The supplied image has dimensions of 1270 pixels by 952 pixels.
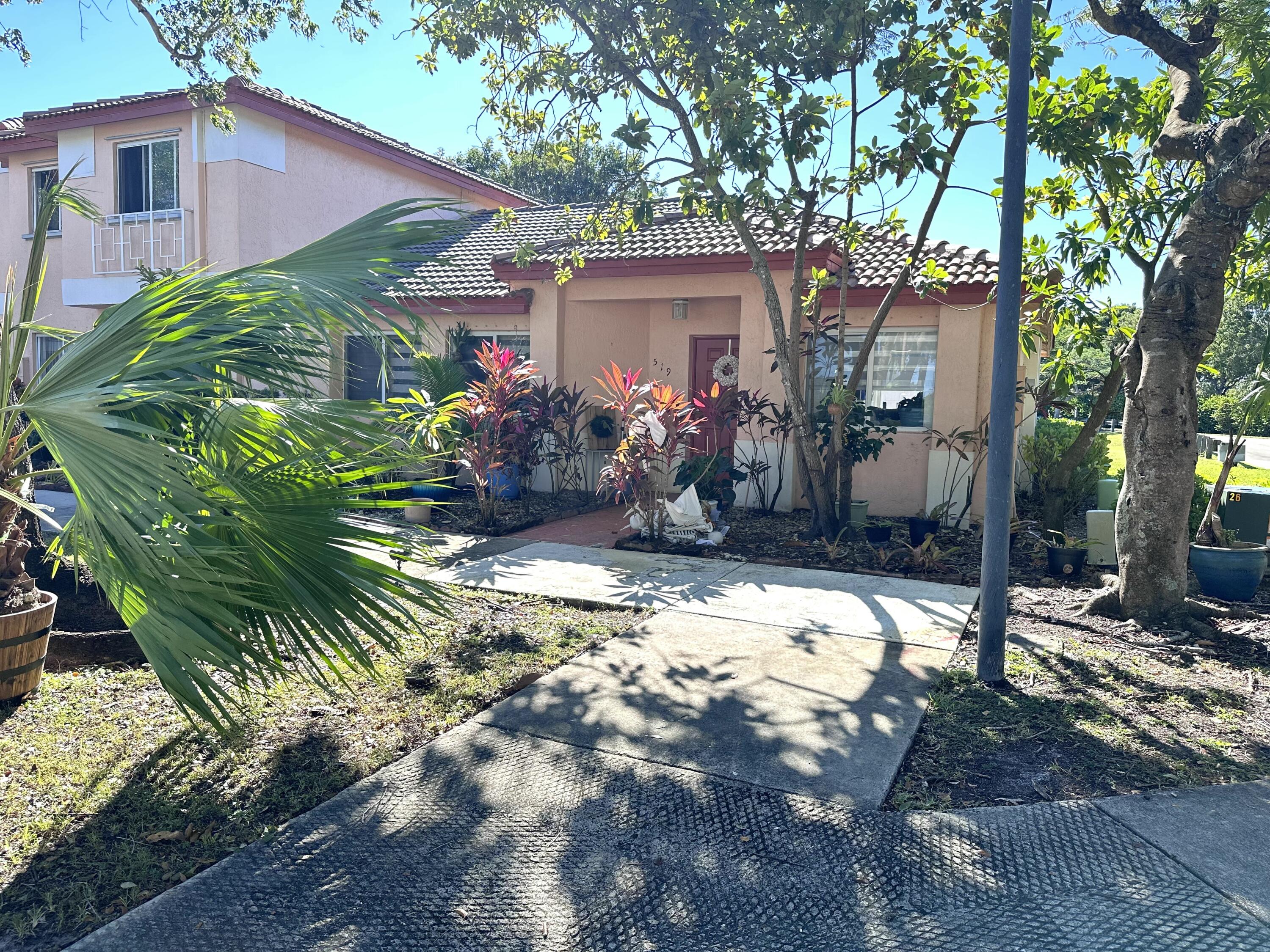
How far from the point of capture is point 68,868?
3.22 metres

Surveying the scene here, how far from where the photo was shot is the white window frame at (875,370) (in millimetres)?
10547

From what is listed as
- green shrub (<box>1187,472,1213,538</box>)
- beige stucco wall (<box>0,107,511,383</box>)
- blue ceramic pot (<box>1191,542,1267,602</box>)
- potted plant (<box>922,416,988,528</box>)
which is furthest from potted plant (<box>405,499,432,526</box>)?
green shrub (<box>1187,472,1213,538</box>)

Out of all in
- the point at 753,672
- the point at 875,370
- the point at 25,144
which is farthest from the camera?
the point at 25,144

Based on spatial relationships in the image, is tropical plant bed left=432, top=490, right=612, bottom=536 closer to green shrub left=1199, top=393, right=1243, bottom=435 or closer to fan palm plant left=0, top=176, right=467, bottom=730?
fan palm plant left=0, top=176, right=467, bottom=730

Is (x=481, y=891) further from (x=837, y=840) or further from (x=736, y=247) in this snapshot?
(x=736, y=247)

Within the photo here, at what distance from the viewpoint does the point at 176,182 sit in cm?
1495

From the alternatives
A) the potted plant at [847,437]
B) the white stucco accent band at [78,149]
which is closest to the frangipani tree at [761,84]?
the potted plant at [847,437]

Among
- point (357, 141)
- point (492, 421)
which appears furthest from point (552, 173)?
point (492, 421)

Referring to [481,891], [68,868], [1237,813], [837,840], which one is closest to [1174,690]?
[1237,813]

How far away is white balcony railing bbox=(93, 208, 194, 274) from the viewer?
14.7 meters

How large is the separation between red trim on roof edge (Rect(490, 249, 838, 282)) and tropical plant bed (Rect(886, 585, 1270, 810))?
18.9ft

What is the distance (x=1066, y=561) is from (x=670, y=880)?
614 centimetres

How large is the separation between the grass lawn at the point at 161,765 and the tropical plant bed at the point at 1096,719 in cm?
245

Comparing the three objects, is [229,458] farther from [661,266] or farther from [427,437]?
[661,266]
